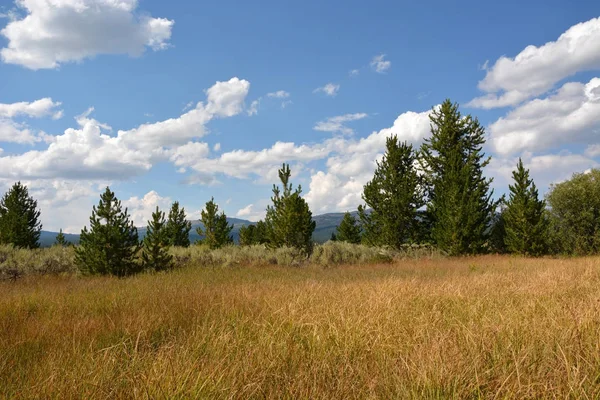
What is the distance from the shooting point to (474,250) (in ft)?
78.3

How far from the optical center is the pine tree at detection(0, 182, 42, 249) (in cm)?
2380

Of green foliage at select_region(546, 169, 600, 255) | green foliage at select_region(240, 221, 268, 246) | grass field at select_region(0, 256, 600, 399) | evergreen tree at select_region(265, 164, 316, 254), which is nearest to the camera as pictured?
grass field at select_region(0, 256, 600, 399)

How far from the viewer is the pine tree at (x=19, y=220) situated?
78.1 feet

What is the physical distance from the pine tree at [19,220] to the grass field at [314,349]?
22406 millimetres

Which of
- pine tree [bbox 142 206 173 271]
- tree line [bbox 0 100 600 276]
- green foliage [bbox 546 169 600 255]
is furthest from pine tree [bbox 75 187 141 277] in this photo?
green foliage [bbox 546 169 600 255]

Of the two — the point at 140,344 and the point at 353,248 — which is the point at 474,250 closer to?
the point at 353,248

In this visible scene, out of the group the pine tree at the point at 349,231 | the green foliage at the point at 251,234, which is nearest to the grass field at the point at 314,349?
the pine tree at the point at 349,231

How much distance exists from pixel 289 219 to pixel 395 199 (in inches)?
324

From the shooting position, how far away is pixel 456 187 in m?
24.5

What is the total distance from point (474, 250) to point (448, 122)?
10.1m

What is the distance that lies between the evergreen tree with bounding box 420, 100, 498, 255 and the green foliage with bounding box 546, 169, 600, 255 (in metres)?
7.30

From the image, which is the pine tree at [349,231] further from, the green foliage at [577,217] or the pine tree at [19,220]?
the pine tree at [19,220]

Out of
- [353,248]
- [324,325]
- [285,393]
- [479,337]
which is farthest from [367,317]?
[353,248]

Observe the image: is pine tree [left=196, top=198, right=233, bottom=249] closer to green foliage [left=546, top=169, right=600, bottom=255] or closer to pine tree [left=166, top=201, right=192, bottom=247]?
pine tree [left=166, top=201, right=192, bottom=247]
